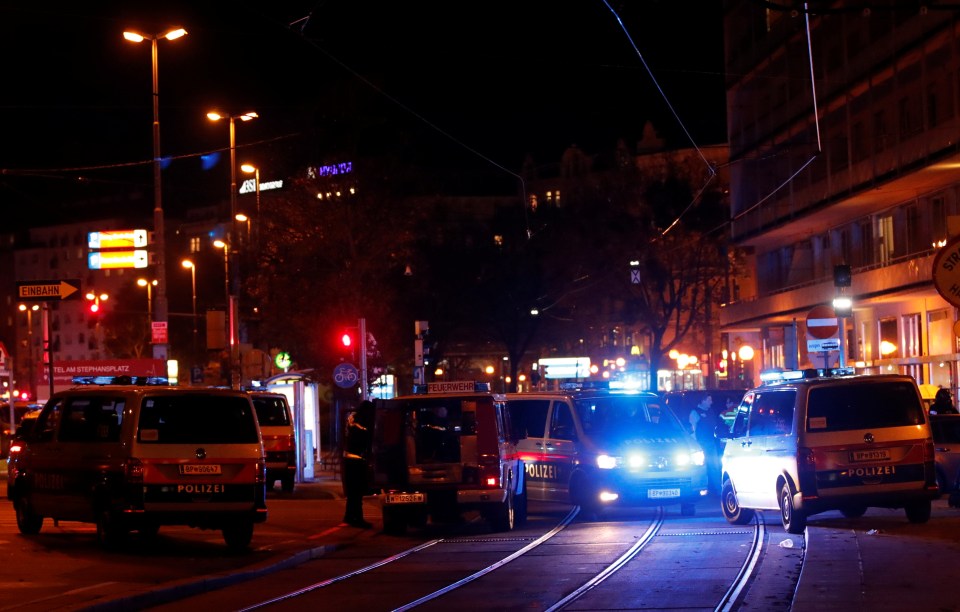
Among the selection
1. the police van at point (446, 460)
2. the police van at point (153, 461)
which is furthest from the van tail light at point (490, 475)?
the police van at point (153, 461)

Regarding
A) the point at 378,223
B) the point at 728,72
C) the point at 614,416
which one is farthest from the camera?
the point at 728,72

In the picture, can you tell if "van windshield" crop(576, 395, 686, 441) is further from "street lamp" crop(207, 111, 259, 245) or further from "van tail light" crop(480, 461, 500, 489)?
"street lamp" crop(207, 111, 259, 245)

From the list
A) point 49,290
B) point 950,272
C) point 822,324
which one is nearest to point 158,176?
point 49,290

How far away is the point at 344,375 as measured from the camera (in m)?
30.2

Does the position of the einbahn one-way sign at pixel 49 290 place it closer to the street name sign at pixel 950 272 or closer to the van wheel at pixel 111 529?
the van wheel at pixel 111 529

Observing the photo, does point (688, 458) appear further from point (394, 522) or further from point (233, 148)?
point (233, 148)

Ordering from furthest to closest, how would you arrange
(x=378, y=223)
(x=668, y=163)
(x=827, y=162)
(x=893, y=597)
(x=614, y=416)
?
(x=668, y=163)
(x=827, y=162)
(x=378, y=223)
(x=614, y=416)
(x=893, y=597)

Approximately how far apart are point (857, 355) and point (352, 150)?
810 inches

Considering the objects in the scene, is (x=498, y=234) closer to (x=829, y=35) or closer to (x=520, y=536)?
(x=829, y=35)

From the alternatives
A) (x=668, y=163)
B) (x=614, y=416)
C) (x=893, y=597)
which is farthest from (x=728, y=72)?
(x=893, y=597)

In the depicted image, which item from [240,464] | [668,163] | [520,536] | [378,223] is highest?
[668,163]

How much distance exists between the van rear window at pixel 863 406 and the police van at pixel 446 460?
4809 millimetres

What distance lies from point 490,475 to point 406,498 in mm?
1240

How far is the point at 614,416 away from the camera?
22422 mm
